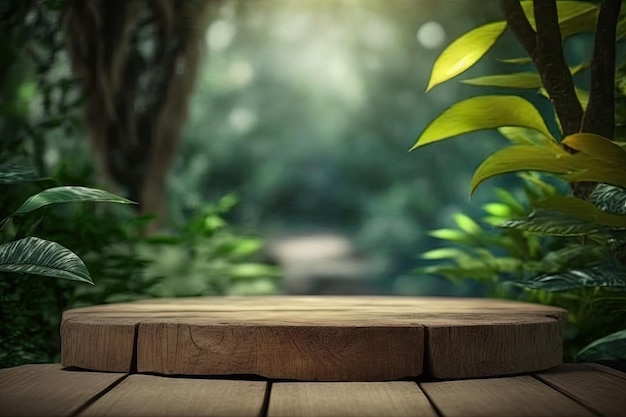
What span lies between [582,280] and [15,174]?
922 millimetres

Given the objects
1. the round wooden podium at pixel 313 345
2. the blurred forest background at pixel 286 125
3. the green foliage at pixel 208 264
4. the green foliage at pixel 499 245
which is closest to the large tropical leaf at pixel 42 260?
the round wooden podium at pixel 313 345

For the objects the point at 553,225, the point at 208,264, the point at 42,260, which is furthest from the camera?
the point at 208,264

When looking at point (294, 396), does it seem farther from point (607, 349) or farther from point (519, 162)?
point (519, 162)

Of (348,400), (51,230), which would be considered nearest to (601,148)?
(348,400)

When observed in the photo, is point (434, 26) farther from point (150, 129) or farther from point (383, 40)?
point (150, 129)

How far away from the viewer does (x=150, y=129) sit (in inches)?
126

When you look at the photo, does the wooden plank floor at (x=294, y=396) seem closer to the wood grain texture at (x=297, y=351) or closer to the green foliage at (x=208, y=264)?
the wood grain texture at (x=297, y=351)

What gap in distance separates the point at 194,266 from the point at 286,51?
91cm

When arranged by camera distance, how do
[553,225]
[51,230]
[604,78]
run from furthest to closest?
[51,230]
[604,78]
[553,225]

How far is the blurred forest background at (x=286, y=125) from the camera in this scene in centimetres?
310

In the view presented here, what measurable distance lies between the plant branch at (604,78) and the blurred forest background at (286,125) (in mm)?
1471

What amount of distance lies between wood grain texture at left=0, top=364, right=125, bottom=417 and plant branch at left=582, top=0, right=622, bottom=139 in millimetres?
1012

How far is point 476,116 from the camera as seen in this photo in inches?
59.9

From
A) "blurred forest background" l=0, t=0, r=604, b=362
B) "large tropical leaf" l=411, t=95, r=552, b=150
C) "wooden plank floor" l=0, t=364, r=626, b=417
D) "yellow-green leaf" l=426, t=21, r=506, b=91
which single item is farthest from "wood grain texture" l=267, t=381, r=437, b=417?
"blurred forest background" l=0, t=0, r=604, b=362
